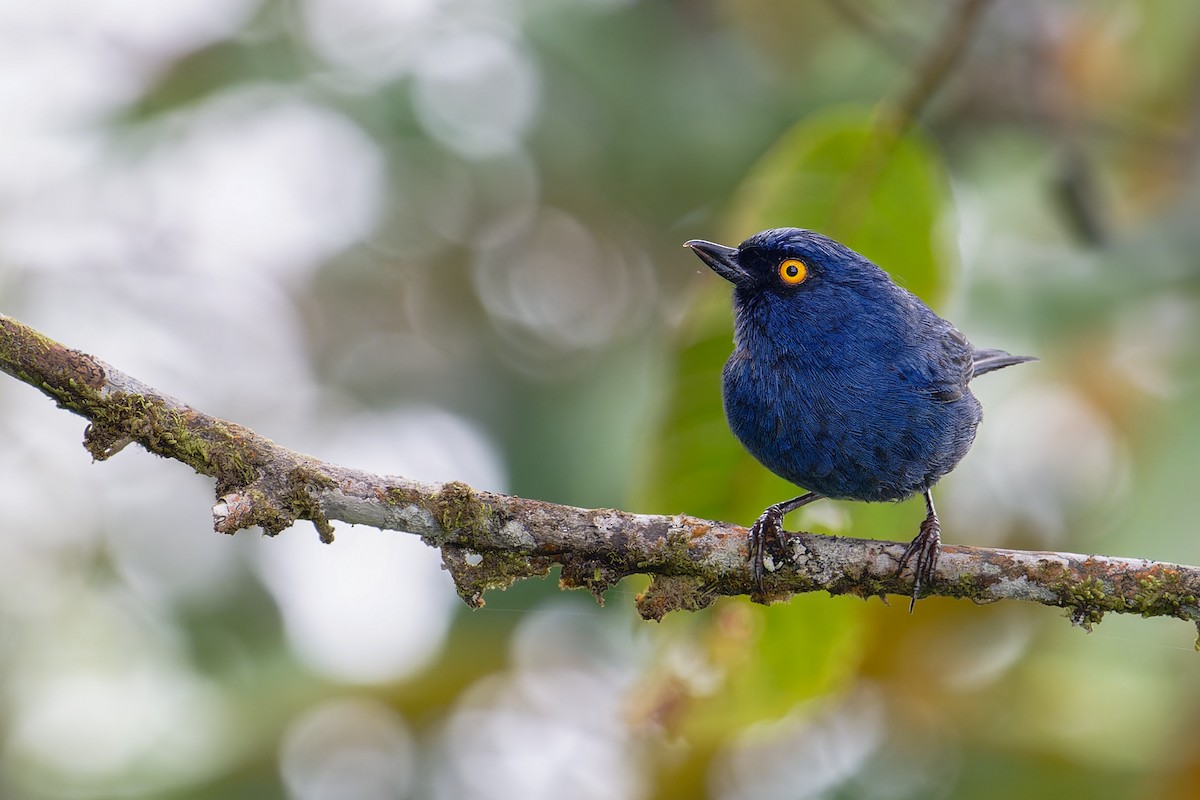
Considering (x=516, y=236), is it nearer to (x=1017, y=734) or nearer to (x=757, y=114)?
(x=757, y=114)

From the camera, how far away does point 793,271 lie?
181 inches

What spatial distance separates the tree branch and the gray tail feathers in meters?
1.79

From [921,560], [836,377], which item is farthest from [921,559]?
[836,377]

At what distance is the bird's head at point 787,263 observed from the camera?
4.58 metres

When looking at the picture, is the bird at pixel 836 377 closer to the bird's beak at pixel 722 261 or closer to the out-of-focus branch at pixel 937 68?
the bird's beak at pixel 722 261

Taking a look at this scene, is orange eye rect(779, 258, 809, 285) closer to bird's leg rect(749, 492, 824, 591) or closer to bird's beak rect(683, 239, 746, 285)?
bird's beak rect(683, 239, 746, 285)

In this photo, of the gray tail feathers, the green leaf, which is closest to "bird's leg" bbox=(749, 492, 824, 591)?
the green leaf

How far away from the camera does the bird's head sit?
15.0 ft

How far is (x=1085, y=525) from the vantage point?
5.88 meters

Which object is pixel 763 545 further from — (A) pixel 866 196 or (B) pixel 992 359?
(B) pixel 992 359

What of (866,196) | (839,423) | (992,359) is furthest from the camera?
(992,359)

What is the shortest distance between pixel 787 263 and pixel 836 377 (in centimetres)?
53

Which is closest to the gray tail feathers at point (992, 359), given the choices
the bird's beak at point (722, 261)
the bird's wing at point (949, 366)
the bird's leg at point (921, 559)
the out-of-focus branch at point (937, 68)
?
the bird's wing at point (949, 366)

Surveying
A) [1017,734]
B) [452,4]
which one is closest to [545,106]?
[452,4]
